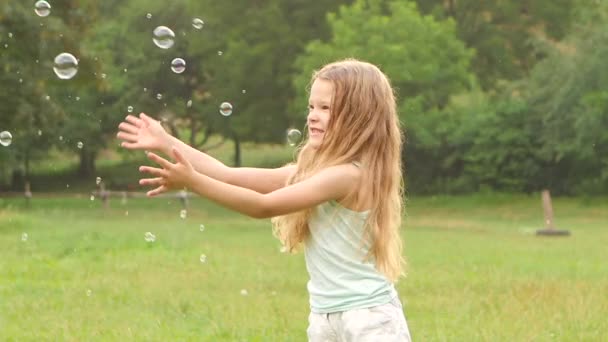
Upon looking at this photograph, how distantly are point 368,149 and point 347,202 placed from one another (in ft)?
0.72

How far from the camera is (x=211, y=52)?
5734cm

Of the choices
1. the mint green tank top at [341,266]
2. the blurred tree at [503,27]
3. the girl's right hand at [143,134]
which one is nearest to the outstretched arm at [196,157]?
the girl's right hand at [143,134]

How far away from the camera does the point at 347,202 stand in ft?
15.1

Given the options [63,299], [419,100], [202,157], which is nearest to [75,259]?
[63,299]

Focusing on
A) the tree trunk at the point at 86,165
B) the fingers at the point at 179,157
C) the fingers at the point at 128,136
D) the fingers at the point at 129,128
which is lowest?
the tree trunk at the point at 86,165

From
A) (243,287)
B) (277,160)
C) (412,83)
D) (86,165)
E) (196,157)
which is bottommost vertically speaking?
(86,165)

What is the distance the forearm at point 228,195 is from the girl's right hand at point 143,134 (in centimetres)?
36

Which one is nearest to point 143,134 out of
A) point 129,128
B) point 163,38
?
point 129,128

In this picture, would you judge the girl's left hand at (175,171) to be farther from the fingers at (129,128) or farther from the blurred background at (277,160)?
the blurred background at (277,160)

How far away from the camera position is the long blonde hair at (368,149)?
4.57 metres

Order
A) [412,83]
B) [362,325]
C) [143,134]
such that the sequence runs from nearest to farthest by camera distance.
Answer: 1. [362,325]
2. [143,134]
3. [412,83]

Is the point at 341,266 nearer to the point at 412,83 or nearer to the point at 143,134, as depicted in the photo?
the point at 143,134

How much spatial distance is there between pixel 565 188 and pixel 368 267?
46.1 meters

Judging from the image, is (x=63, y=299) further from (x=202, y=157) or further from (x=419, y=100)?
(x=419, y=100)
